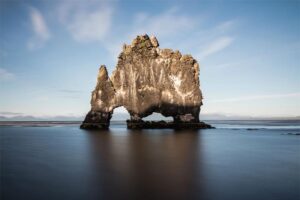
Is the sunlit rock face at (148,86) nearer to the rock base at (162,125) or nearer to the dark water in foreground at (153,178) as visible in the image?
the rock base at (162,125)

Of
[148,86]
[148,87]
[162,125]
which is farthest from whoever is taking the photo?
[162,125]

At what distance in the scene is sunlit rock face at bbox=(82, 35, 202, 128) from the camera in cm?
5759

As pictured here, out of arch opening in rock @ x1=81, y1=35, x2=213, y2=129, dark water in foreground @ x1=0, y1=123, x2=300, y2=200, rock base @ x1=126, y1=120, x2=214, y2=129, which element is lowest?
dark water in foreground @ x1=0, y1=123, x2=300, y2=200

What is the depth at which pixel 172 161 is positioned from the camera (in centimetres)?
1727

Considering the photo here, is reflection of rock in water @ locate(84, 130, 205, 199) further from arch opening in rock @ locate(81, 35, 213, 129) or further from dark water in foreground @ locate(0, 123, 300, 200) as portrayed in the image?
arch opening in rock @ locate(81, 35, 213, 129)

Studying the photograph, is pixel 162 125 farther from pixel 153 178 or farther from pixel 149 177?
pixel 153 178

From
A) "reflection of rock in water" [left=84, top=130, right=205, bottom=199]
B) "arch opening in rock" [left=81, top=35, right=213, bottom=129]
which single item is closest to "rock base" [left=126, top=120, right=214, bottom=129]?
"arch opening in rock" [left=81, top=35, right=213, bottom=129]

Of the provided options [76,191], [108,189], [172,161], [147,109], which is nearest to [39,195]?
[76,191]

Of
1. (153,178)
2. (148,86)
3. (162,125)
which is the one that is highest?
(148,86)

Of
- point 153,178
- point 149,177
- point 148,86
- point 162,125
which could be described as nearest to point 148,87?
point 148,86

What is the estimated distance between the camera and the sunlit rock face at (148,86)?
57594 millimetres

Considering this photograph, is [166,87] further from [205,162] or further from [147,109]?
[205,162]

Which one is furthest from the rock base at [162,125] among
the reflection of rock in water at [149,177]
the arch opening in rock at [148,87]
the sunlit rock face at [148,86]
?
the reflection of rock in water at [149,177]

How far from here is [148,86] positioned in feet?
194
